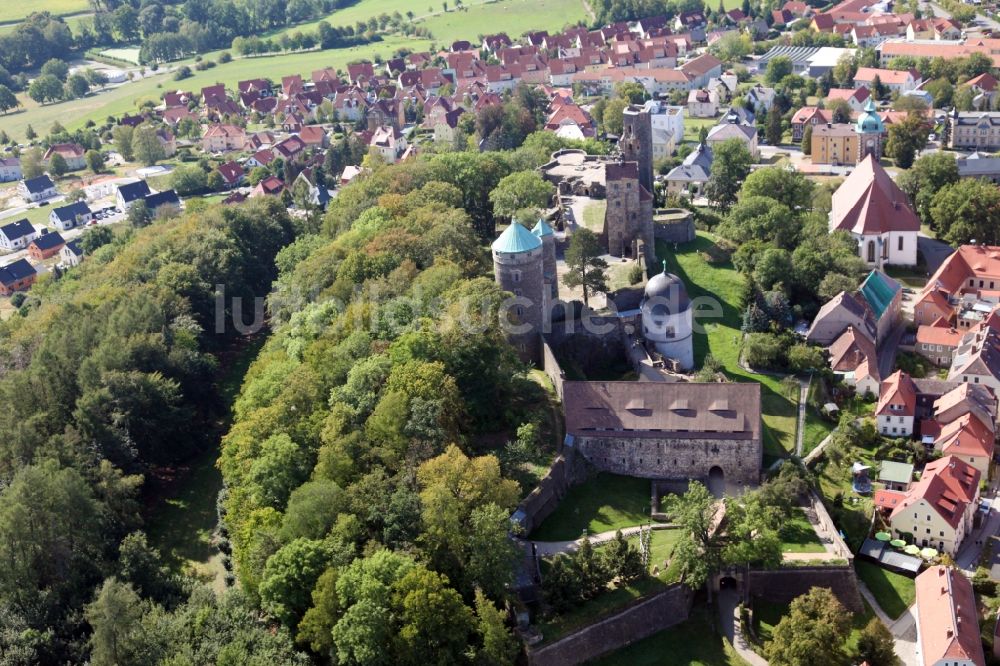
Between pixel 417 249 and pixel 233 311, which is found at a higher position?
pixel 417 249

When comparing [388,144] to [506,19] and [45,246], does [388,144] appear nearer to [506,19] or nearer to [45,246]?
[45,246]

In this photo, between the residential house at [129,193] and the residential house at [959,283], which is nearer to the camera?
the residential house at [959,283]

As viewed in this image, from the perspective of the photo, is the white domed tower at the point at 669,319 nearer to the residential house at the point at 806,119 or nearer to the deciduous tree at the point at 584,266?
the deciduous tree at the point at 584,266

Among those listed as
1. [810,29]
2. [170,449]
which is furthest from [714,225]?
[810,29]

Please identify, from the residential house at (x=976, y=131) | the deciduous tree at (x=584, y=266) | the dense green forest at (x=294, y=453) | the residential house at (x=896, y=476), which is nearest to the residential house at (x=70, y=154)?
the dense green forest at (x=294, y=453)

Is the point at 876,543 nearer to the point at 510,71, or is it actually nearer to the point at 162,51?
the point at 510,71

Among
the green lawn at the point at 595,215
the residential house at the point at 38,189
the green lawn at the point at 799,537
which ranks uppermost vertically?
the green lawn at the point at 595,215
